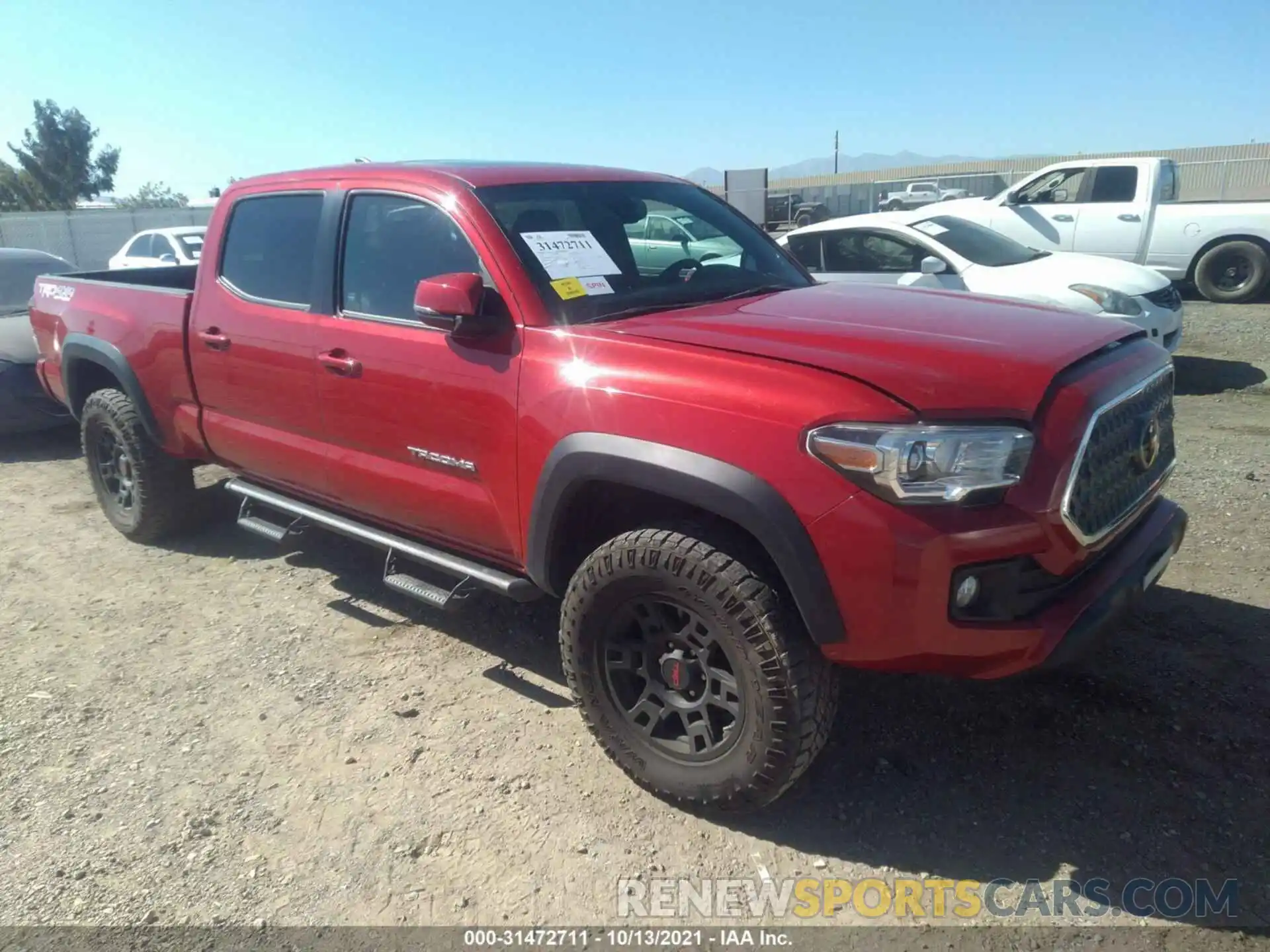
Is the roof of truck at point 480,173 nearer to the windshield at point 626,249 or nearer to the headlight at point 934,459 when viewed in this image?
the windshield at point 626,249

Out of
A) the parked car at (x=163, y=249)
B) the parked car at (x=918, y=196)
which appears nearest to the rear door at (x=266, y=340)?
the parked car at (x=163, y=249)

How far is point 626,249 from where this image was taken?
11.6ft

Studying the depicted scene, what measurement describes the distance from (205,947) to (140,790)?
85cm

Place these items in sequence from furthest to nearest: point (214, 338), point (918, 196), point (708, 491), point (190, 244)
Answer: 1. point (918, 196)
2. point (190, 244)
3. point (214, 338)
4. point (708, 491)

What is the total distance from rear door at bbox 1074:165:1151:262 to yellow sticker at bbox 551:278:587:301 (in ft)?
35.1

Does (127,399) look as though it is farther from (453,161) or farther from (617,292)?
(617,292)

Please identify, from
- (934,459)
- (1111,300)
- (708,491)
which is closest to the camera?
(934,459)

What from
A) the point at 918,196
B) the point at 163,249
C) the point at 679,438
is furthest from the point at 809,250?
the point at 918,196

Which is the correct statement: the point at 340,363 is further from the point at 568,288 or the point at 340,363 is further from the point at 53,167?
the point at 53,167

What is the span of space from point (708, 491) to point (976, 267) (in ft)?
20.0

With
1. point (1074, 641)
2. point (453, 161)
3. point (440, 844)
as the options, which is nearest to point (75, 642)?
point (440, 844)

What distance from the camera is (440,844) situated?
9.17 ft

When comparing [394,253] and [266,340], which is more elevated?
[394,253]

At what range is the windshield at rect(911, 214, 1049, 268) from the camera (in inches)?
314
